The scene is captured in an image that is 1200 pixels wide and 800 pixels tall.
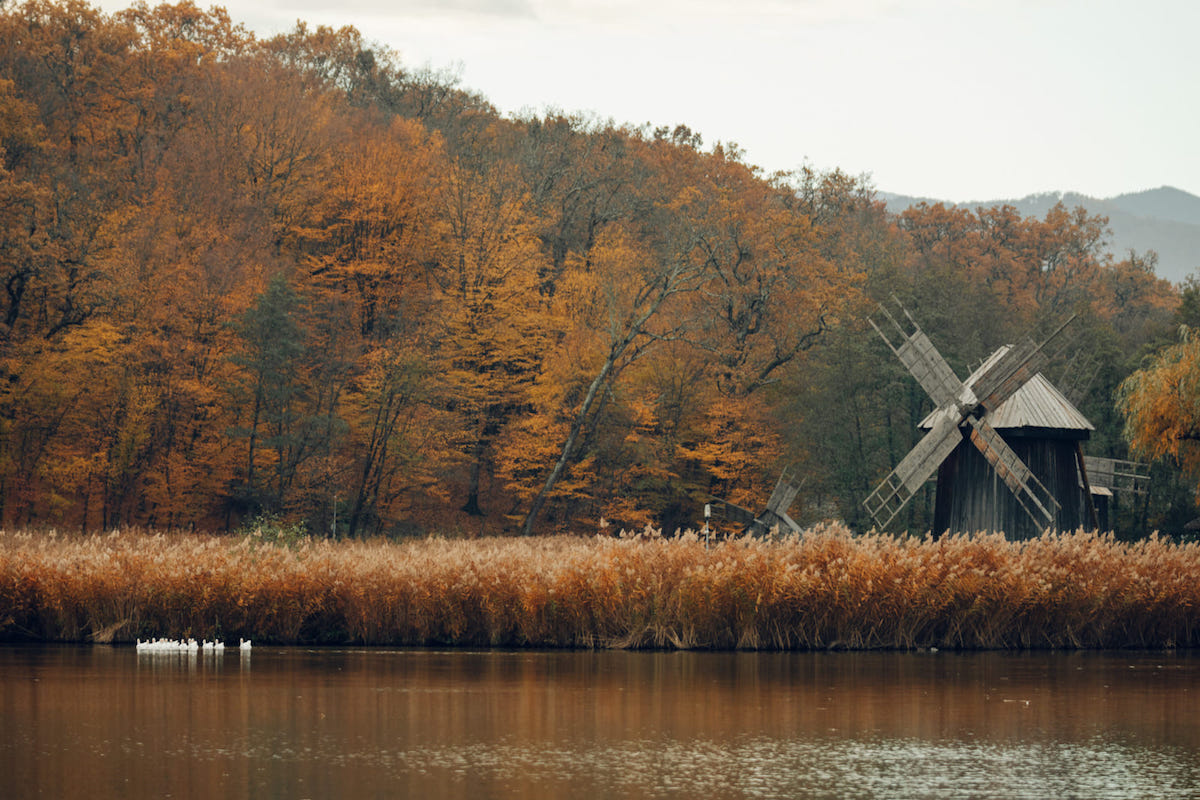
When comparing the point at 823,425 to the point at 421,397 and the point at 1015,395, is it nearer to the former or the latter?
the point at 421,397

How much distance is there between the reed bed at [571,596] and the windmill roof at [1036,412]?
1054 cm

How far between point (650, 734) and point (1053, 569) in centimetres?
1172

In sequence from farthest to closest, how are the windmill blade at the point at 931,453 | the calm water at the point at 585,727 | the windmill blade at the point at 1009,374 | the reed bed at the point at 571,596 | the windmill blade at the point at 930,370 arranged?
the windmill blade at the point at 930,370 → the windmill blade at the point at 931,453 → the windmill blade at the point at 1009,374 → the reed bed at the point at 571,596 → the calm water at the point at 585,727

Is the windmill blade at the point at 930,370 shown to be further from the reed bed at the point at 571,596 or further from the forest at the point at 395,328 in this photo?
the forest at the point at 395,328

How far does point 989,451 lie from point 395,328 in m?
28.5

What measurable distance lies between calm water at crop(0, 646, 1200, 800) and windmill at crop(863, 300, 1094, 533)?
1213 centimetres

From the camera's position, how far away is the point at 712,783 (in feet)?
34.9

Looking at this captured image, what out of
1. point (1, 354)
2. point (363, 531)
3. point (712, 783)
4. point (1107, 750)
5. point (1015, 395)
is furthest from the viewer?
point (363, 531)

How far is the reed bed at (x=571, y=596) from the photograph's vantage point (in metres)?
21.5

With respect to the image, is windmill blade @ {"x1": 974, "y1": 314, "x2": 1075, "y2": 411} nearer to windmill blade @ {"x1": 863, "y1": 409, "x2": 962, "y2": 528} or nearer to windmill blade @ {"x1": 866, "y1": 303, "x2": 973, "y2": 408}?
windmill blade @ {"x1": 866, "y1": 303, "x2": 973, "y2": 408}

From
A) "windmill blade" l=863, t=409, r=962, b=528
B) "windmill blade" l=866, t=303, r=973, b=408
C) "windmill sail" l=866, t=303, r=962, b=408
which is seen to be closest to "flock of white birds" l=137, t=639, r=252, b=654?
"windmill blade" l=863, t=409, r=962, b=528

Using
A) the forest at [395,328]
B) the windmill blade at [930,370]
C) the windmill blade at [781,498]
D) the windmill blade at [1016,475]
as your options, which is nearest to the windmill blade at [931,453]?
the windmill blade at [930,370]

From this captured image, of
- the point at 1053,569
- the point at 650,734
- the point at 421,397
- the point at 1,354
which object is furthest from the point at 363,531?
the point at 650,734

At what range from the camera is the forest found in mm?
47125
